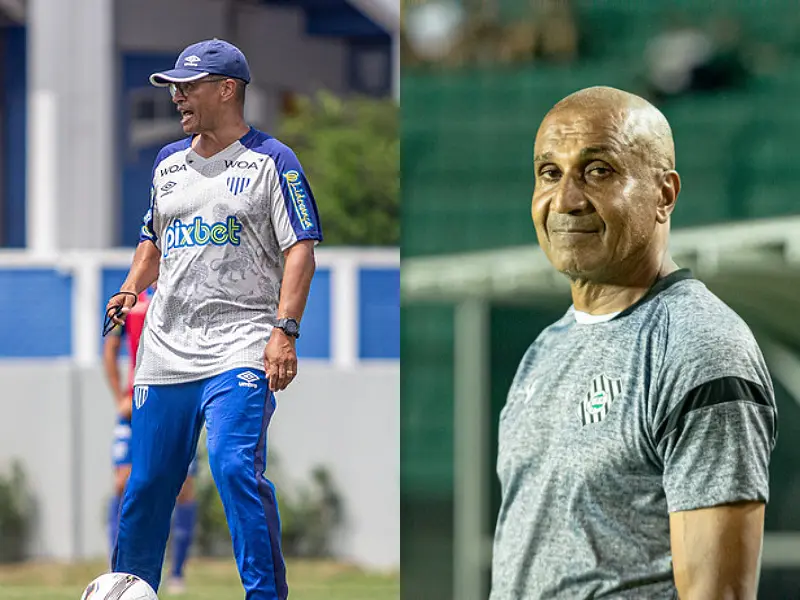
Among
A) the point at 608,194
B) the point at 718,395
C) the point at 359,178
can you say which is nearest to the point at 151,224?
the point at 608,194

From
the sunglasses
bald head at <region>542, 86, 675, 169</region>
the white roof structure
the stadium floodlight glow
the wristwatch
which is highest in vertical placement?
the stadium floodlight glow

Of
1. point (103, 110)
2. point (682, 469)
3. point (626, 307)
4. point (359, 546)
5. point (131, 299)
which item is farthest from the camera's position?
point (103, 110)

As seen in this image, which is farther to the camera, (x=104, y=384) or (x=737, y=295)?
(x=104, y=384)

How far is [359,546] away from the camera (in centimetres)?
977

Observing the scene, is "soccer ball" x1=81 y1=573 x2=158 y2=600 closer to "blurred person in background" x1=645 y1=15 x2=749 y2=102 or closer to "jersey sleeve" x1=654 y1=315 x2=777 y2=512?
"jersey sleeve" x1=654 y1=315 x2=777 y2=512

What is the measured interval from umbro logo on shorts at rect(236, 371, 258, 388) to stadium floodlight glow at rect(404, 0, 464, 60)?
113cm

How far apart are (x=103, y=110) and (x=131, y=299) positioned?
26.5 feet

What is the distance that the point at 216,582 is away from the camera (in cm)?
872

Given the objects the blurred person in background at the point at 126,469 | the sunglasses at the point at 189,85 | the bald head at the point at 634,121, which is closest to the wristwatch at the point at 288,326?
the sunglasses at the point at 189,85

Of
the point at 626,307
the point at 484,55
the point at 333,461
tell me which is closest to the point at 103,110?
the point at 333,461

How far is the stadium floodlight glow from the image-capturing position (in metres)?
4.50

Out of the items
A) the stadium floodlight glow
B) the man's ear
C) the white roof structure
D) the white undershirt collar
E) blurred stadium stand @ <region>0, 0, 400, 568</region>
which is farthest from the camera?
blurred stadium stand @ <region>0, 0, 400, 568</region>

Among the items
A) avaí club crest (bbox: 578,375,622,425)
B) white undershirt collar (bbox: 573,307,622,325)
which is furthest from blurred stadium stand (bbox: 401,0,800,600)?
avaí club crest (bbox: 578,375,622,425)

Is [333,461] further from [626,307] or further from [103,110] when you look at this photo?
[626,307]
